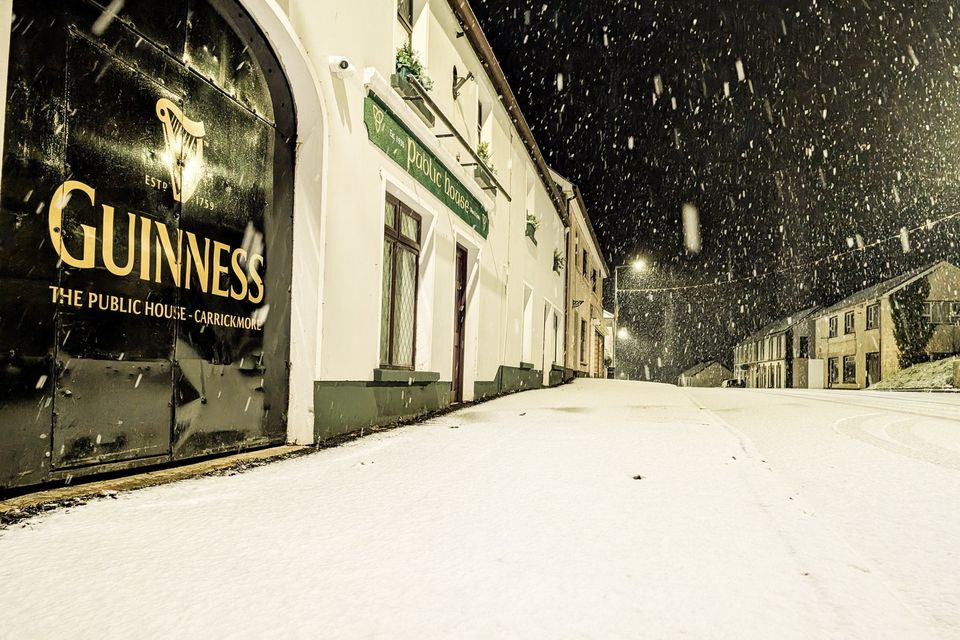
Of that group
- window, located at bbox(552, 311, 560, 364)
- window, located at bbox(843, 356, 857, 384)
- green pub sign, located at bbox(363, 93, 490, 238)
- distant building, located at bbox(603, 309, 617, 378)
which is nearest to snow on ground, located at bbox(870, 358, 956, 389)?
window, located at bbox(843, 356, 857, 384)

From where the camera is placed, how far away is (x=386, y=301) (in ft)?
24.3

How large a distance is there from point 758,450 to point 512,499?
3365mm

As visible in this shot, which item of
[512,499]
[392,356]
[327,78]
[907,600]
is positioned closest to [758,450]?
[512,499]

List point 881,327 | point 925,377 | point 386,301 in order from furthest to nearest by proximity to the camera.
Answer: point 881,327, point 925,377, point 386,301

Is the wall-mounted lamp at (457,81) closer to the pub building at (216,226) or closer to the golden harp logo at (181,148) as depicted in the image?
the pub building at (216,226)

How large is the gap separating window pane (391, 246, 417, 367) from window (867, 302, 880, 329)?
38252 millimetres

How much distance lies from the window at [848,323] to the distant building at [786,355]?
16.4 feet

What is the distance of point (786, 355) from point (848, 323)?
1276cm

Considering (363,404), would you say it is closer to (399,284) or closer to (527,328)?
(399,284)

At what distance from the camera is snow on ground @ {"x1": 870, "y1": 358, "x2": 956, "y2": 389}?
27594 millimetres

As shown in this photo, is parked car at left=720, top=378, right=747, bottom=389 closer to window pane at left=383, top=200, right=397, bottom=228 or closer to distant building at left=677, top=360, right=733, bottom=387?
distant building at left=677, top=360, right=733, bottom=387

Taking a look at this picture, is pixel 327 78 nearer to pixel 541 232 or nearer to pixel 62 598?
pixel 62 598

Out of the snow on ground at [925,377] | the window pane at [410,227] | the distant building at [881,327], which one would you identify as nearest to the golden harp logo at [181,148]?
the window pane at [410,227]

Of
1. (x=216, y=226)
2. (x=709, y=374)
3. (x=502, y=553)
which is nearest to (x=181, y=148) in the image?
(x=216, y=226)
